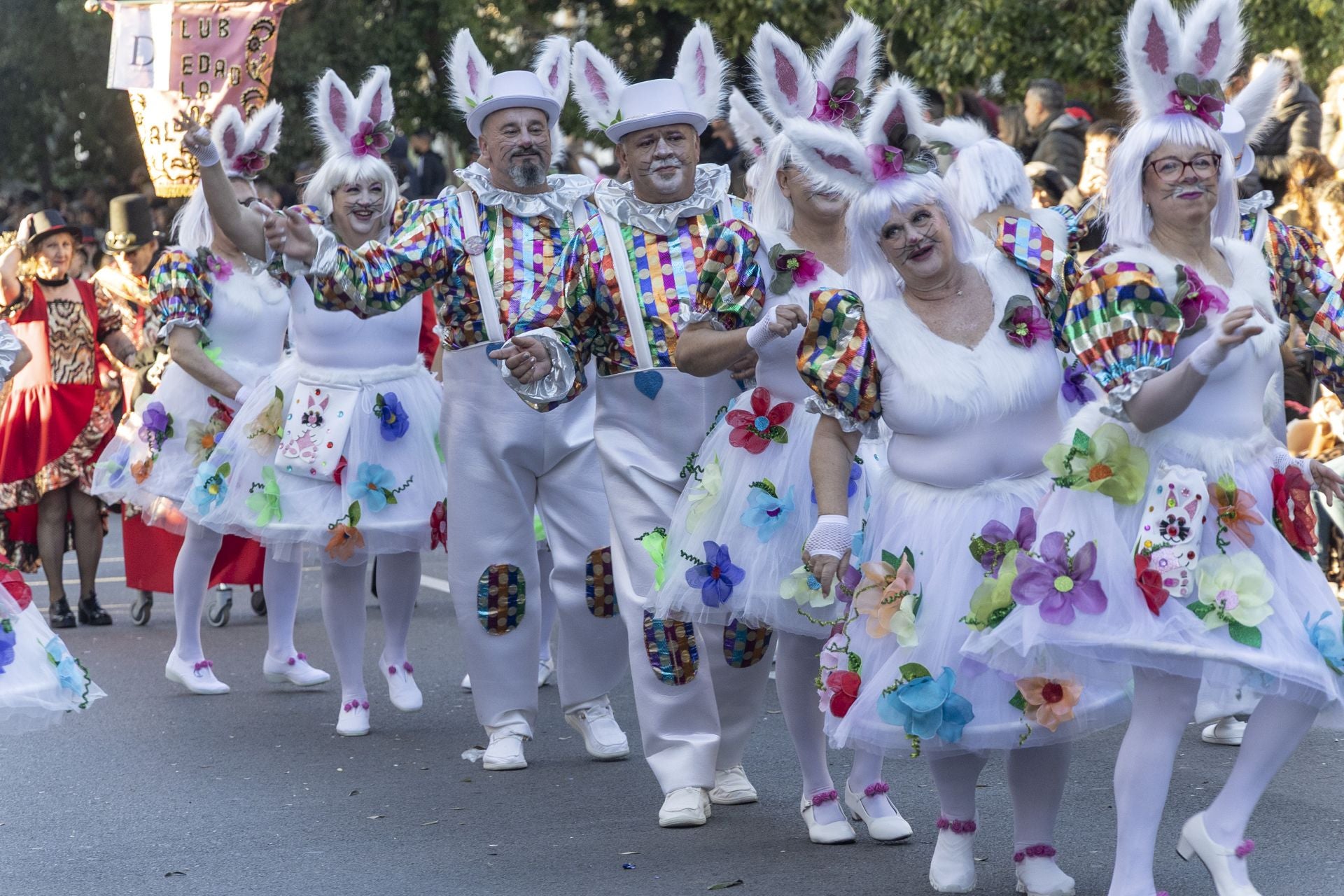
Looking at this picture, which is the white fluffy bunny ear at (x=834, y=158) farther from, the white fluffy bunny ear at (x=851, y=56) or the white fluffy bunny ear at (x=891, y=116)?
the white fluffy bunny ear at (x=851, y=56)

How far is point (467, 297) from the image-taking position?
654 centimetres

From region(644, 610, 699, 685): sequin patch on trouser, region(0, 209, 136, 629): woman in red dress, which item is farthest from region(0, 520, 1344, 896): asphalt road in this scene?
region(0, 209, 136, 629): woman in red dress

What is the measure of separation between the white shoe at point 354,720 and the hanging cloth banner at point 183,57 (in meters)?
6.70

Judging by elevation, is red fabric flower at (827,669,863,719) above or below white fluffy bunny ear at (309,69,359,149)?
below

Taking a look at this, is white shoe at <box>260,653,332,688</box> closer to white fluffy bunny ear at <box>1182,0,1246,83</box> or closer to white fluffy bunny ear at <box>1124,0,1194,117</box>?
white fluffy bunny ear at <box>1124,0,1194,117</box>

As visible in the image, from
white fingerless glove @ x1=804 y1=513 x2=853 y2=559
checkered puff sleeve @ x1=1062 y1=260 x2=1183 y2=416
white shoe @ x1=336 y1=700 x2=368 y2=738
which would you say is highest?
checkered puff sleeve @ x1=1062 y1=260 x2=1183 y2=416

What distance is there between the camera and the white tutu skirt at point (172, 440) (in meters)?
8.58

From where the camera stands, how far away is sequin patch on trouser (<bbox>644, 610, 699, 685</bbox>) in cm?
573

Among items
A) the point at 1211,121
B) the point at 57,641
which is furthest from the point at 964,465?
the point at 57,641

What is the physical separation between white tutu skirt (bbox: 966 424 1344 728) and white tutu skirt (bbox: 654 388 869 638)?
1.02 meters

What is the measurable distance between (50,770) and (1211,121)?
4513 mm

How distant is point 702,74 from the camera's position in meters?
6.10

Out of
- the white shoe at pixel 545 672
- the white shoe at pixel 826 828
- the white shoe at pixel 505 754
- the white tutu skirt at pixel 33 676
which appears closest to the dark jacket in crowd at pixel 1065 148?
the white shoe at pixel 545 672

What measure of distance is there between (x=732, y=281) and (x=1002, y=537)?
1.24 metres
